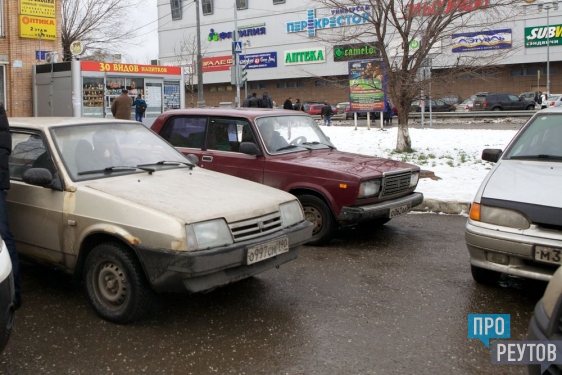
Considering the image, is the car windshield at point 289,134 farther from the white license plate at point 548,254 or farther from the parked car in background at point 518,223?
the white license plate at point 548,254

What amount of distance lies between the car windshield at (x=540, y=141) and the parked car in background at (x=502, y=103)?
3476cm

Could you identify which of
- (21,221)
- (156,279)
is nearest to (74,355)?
(156,279)

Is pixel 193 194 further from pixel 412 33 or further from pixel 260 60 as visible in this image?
pixel 260 60

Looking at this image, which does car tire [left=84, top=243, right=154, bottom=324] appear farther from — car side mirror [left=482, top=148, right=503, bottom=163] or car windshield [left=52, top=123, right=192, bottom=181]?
car side mirror [left=482, top=148, right=503, bottom=163]

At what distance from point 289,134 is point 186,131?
1.46 metres

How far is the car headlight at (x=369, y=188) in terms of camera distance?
21.4ft

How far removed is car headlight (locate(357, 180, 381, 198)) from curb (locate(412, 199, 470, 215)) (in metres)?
2.23

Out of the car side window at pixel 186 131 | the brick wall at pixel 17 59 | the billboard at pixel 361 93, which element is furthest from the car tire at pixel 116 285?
the brick wall at pixel 17 59

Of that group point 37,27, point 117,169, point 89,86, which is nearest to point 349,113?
point 89,86

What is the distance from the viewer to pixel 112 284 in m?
4.32

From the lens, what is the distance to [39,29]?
19.5 metres

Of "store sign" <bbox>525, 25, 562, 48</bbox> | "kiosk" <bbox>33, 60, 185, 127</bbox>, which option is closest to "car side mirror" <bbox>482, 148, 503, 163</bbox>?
"kiosk" <bbox>33, 60, 185, 127</bbox>

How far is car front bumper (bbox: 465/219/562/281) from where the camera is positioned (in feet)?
14.4

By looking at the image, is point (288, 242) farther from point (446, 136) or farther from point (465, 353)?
point (446, 136)
